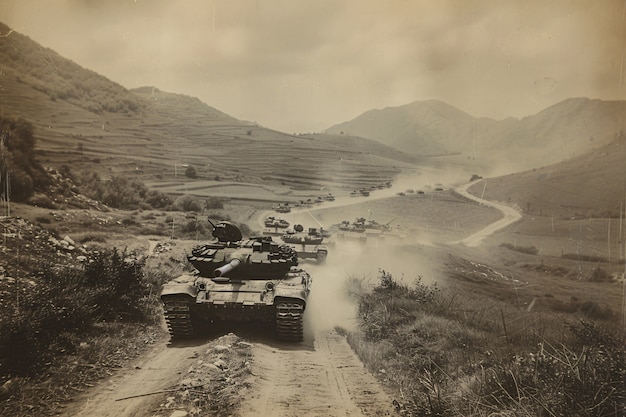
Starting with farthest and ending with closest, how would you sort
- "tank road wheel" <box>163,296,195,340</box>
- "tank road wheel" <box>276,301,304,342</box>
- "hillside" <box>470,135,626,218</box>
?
1. "hillside" <box>470,135,626,218</box>
2. "tank road wheel" <box>163,296,195,340</box>
3. "tank road wheel" <box>276,301,304,342</box>

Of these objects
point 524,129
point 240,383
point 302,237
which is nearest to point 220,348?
point 240,383

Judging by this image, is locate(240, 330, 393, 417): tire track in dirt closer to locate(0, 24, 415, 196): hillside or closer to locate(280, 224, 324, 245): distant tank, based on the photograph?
locate(280, 224, 324, 245): distant tank

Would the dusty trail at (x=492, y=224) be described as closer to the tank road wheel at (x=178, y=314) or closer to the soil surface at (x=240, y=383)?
the soil surface at (x=240, y=383)

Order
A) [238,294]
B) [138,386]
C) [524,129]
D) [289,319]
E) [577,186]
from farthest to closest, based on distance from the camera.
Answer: [524,129] → [577,186] → [238,294] → [289,319] → [138,386]

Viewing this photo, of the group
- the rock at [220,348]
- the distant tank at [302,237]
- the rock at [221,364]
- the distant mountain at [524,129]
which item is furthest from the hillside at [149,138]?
the rock at [221,364]

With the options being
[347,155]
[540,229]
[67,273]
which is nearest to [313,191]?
[347,155]

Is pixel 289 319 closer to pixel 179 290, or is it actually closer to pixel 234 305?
pixel 234 305

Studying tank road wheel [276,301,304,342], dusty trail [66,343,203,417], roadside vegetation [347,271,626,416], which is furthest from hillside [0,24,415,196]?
roadside vegetation [347,271,626,416]
